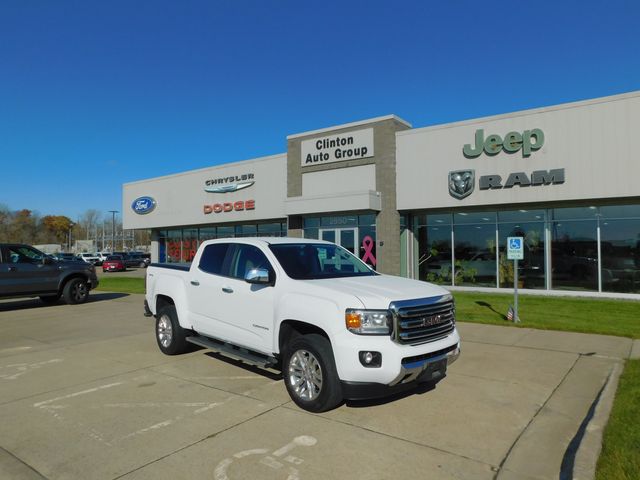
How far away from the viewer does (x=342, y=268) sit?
6.28 metres

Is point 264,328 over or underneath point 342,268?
underneath

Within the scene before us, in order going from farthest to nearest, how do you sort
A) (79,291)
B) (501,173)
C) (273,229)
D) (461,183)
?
1. (273,229)
2. (461,183)
3. (501,173)
4. (79,291)

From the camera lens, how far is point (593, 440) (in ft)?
13.8

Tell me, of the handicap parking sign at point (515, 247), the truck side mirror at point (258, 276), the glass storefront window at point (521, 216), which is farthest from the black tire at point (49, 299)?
the glass storefront window at point (521, 216)

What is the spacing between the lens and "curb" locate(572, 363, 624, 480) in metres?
3.68

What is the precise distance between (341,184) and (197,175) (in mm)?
10570

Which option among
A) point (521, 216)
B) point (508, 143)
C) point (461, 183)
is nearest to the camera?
point (508, 143)

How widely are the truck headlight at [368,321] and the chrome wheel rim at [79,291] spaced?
13216 mm

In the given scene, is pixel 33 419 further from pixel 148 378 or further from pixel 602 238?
pixel 602 238

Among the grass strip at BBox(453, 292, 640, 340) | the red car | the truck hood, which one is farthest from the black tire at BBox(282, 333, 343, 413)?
the red car

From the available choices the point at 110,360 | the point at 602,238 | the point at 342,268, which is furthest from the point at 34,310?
the point at 602,238

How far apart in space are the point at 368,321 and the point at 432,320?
811mm

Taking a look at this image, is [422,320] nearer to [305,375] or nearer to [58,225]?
[305,375]

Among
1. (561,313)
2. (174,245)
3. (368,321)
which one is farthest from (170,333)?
(174,245)
